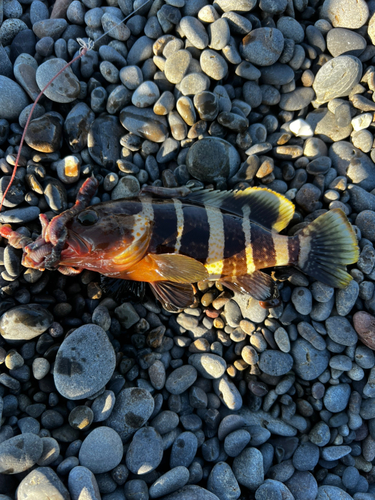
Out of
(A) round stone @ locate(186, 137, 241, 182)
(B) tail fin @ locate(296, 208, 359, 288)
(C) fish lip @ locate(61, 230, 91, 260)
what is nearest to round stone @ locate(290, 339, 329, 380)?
(B) tail fin @ locate(296, 208, 359, 288)

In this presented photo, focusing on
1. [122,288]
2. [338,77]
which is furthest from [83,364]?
[338,77]

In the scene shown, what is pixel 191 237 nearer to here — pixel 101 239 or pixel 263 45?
pixel 101 239

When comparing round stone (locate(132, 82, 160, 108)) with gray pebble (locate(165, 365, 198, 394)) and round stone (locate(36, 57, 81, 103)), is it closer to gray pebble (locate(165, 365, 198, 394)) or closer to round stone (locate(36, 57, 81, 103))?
round stone (locate(36, 57, 81, 103))

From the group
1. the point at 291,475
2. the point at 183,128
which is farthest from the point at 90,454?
the point at 183,128

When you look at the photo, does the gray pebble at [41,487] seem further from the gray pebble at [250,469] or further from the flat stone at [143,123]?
the flat stone at [143,123]

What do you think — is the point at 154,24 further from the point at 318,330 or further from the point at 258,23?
the point at 318,330
